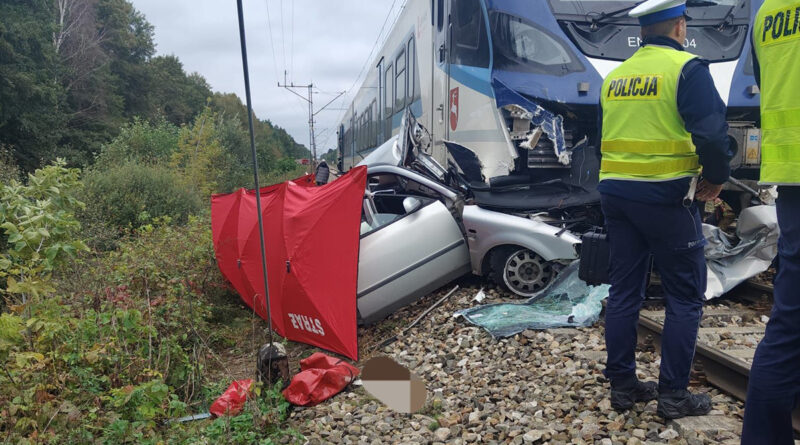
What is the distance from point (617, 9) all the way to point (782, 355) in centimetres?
486

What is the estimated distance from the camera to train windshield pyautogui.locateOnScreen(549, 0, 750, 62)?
6.04m

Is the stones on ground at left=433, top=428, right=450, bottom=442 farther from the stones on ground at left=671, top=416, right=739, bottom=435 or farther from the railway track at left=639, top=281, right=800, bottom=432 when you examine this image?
the railway track at left=639, top=281, right=800, bottom=432

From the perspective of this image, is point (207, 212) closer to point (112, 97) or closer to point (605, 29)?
point (605, 29)

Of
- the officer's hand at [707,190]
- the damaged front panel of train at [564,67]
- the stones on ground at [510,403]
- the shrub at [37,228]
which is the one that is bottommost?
the stones on ground at [510,403]

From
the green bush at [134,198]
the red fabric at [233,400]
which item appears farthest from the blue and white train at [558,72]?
the green bush at [134,198]

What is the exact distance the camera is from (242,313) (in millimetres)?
7051

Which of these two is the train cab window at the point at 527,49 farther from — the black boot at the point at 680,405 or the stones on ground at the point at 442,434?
the stones on ground at the point at 442,434

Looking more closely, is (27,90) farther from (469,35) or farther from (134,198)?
(469,35)

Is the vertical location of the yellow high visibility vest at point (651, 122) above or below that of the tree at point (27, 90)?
below

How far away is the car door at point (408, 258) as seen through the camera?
17.1ft

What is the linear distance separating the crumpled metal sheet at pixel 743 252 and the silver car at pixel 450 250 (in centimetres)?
108

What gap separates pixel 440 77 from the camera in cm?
785

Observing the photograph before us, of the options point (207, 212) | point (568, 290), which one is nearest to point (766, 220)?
point (568, 290)

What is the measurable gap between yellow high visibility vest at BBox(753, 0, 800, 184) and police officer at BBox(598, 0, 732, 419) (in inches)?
21.5
